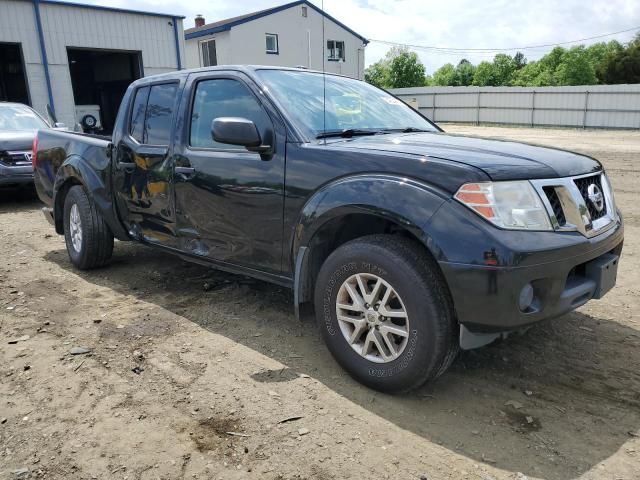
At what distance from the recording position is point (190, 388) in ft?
A: 10.3

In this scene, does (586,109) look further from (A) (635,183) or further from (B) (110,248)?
(B) (110,248)

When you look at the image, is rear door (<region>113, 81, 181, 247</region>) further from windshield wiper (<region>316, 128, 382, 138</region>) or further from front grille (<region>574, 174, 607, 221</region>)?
front grille (<region>574, 174, 607, 221</region>)

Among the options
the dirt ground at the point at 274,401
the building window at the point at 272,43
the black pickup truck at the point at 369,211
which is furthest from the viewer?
the building window at the point at 272,43

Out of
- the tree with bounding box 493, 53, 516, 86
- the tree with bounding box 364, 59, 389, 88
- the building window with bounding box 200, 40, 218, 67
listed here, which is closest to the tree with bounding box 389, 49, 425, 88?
the tree with bounding box 364, 59, 389, 88

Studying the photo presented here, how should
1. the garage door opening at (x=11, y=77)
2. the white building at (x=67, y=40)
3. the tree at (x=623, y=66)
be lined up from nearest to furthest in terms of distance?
1. the white building at (x=67, y=40)
2. the garage door opening at (x=11, y=77)
3. the tree at (x=623, y=66)

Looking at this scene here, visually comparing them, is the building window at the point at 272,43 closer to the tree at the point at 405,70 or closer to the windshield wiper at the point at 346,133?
the tree at the point at 405,70

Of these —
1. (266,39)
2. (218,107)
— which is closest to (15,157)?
(218,107)

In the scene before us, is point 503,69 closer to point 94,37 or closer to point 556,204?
point 94,37

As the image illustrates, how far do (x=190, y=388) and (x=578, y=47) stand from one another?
7993 centimetres

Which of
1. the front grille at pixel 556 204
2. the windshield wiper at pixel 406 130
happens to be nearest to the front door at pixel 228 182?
the windshield wiper at pixel 406 130

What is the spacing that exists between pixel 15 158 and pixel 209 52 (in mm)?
22989

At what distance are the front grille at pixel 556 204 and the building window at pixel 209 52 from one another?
29.7m

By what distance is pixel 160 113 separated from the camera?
4371 millimetres

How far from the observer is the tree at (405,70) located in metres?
51.2
